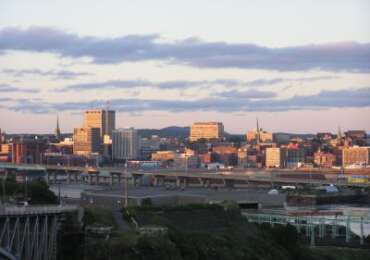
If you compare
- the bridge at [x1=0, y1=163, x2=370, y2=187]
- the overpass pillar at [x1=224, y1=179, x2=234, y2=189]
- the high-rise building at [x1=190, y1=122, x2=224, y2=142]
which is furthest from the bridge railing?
the high-rise building at [x1=190, y1=122, x2=224, y2=142]

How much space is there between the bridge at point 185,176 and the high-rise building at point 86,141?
37.0 metres

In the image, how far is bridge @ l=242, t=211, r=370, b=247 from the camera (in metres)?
33.7

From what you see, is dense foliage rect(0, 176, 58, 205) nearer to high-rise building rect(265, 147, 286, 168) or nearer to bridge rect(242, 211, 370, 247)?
bridge rect(242, 211, 370, 247)

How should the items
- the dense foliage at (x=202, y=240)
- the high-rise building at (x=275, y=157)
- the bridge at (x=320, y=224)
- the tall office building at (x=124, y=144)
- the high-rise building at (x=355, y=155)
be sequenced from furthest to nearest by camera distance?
the tall office building at (x=124, y=144), the high-rise building at (x=275, y=157), the high-rise building at (x=355, y=155), the bridge at (x=320, y=224), the dense foliage at (x=202, y=240)

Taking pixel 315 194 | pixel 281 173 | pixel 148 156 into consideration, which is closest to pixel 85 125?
pixel 148 156

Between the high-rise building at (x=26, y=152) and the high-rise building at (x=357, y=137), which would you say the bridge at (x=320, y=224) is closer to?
the high-rise building at (x=26, y=152)

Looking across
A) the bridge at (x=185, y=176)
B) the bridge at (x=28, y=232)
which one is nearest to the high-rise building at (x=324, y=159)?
the bridge at (x=185, y=176)

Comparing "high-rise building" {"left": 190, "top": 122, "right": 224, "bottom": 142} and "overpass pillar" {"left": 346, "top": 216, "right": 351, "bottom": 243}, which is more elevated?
"high-rise building" {"left": 190, "top": 122, "right": 224, "bottom": 142}

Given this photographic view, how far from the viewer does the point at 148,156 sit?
5640 inches

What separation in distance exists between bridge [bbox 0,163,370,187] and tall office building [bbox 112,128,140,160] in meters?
41.2

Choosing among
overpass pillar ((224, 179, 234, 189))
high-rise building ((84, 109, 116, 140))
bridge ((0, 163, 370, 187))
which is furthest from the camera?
high-rise building ((84, 109, 116, 140))

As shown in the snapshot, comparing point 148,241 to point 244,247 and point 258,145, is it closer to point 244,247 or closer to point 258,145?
point 244,247

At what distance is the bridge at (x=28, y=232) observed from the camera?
1920cm

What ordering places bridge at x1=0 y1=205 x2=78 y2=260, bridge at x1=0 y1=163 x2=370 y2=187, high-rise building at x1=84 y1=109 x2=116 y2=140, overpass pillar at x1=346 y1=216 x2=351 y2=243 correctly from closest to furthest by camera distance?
bridge at x1=0 y1=205 x2=78 y2=260, overpass pillar at x1=346 y1=216 x2=351 y2=243, bridge at x1=0 y1=163 x2=370 y2=187, high-rise building at x1=84 y1=109 x2=116 y2=140
